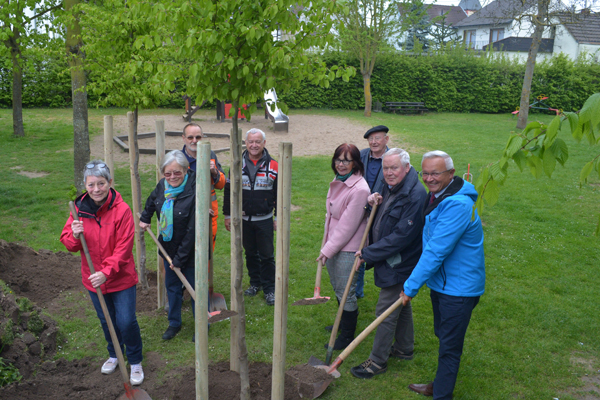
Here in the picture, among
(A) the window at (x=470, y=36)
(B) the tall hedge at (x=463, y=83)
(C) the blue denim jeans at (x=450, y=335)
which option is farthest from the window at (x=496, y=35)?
Result: (C) the blue denim jeans at (x=450, y=335)

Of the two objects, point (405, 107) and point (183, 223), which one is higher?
point (405, 107)

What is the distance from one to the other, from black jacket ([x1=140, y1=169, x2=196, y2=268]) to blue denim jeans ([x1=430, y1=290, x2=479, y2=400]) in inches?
90.8

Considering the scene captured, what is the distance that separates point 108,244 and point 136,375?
3.92ft

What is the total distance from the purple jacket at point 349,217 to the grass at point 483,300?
1.11 m

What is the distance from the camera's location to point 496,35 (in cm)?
4469

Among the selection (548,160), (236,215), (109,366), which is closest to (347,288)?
(236,215)

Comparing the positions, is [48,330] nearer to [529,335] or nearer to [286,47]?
[286,47]

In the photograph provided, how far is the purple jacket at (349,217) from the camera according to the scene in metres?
4.48

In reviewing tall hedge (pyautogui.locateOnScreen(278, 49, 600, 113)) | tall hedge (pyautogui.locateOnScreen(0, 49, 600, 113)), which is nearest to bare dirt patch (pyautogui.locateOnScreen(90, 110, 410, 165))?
tall hedge (pyautogui.locateOnScreen(0, 49, 600, 113))

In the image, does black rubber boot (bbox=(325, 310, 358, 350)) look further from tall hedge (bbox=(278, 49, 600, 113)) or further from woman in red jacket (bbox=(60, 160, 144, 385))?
tall hedge (bbox=(278, 49, 600, 113))

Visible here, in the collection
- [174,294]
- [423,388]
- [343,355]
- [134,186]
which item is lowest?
[423,388]

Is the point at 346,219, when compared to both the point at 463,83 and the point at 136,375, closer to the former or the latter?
the point at 136,375

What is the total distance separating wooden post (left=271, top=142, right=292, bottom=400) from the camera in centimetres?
315

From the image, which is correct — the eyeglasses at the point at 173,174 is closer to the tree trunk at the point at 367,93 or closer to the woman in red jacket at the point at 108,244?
the woman in red jacket at the point at 108,244
